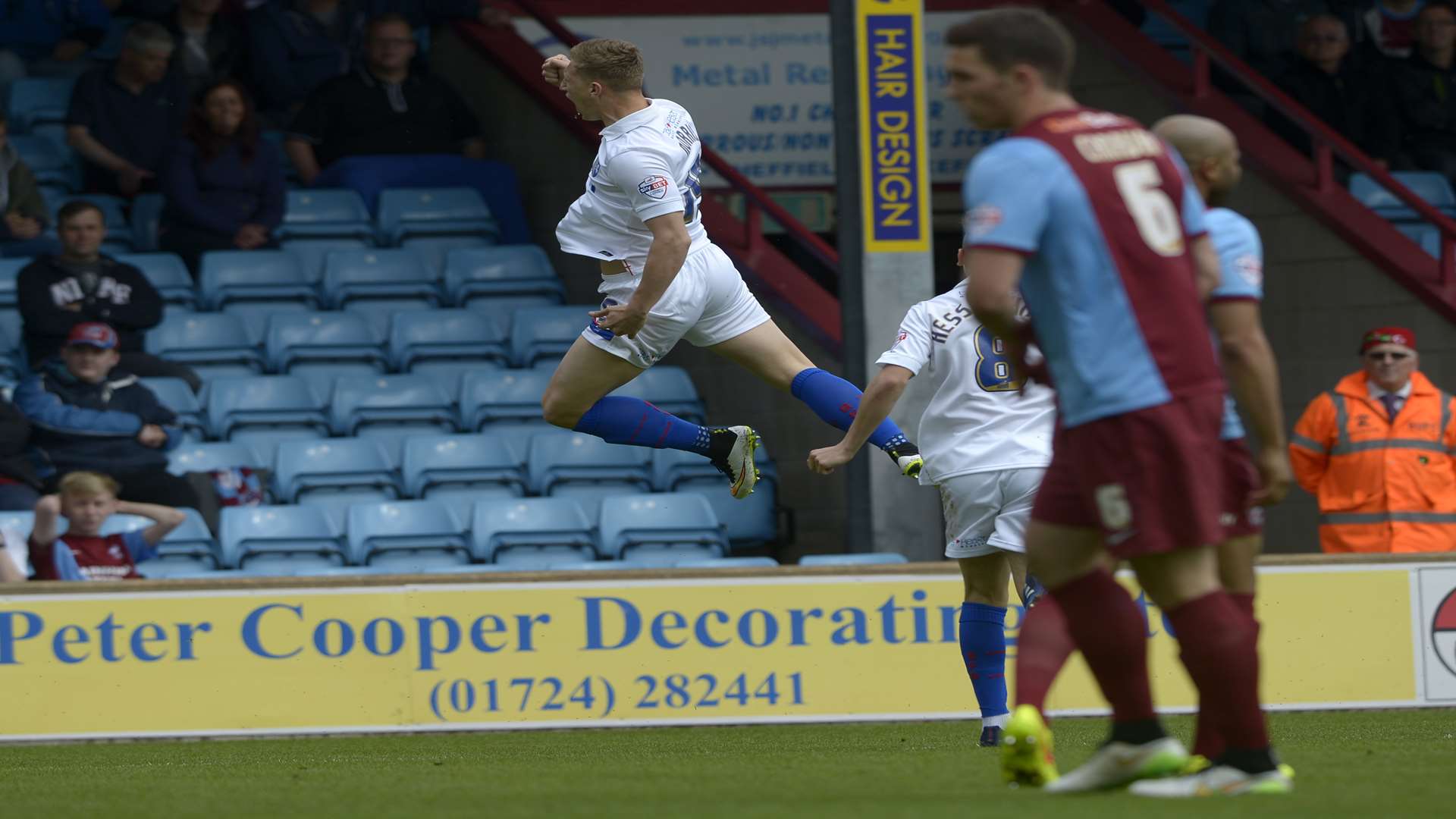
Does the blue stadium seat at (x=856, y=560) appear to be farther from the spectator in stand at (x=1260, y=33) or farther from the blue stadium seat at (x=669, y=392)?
the spectator in stand at (x=1260, y=33)

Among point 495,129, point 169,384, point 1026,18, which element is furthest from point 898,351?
point 495,129

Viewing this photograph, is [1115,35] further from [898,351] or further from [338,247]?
[898,351]

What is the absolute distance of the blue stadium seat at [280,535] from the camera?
31.4 feet

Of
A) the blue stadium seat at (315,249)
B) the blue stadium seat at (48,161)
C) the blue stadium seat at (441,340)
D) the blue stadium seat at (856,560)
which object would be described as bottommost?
the blue stadium seat at (856,560)

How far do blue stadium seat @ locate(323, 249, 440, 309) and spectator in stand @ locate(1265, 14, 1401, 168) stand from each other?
18.9 feet

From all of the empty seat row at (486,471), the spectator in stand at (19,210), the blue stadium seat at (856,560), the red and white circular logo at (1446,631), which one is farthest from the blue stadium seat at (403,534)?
the red and white circular logo at (1446,631)

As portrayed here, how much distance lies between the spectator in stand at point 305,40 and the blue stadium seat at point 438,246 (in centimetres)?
113

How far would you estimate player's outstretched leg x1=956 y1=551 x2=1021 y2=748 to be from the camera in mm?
6629

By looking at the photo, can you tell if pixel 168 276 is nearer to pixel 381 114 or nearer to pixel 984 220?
pixel 381 114

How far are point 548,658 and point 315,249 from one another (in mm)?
3917

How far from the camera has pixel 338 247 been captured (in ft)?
38.4

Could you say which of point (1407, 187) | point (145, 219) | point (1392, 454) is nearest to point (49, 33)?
point (145, 219)

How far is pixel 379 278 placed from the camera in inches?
454

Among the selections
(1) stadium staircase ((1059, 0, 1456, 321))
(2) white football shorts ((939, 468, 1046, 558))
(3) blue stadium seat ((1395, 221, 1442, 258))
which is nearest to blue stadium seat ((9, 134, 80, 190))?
(1) stadium staircase ((1059, 0, 1456, 321))
